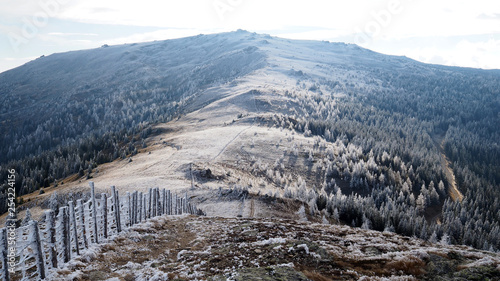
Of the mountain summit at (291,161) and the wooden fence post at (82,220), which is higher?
the wooden fence post at (82,220)

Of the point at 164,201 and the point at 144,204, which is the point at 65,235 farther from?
the point at 164,201

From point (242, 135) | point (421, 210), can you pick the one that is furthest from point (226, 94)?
point (421, 210)

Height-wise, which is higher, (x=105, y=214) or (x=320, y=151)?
(x=105, y=214)

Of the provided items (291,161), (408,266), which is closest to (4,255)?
(408,266)

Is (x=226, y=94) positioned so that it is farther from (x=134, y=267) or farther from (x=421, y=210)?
(x=134, y=267)

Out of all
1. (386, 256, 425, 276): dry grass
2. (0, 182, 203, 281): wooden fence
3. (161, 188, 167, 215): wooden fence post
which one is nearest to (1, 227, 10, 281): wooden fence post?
(0, 182, 203, 281): wooden fence

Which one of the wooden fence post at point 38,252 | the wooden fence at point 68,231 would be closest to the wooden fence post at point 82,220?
the wooden fence at point 68,231

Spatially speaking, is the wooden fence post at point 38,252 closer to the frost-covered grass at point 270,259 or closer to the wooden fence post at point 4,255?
the frost-covered grass at point 270,259

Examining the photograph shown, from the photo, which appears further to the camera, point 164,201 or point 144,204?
point 164,201
